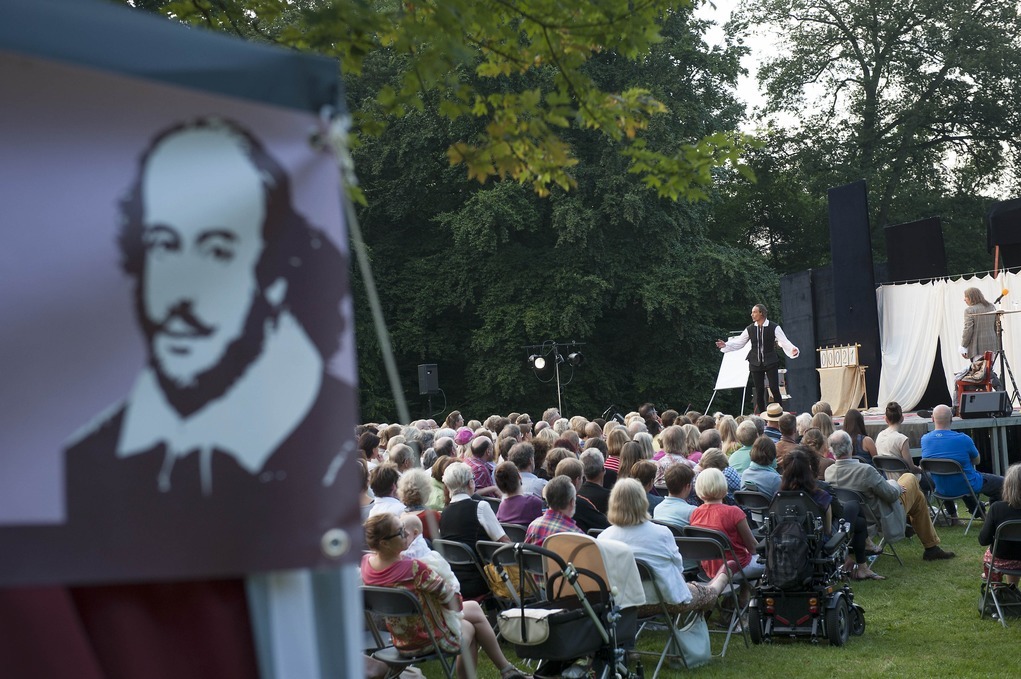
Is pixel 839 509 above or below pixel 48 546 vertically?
below

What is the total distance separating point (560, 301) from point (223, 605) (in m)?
25.1

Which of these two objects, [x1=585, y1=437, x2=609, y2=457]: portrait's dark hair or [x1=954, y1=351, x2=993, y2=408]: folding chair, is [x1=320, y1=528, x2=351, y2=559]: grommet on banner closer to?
[x1=585, y1=437, x2=609, y2=457]: portrait's dark hair

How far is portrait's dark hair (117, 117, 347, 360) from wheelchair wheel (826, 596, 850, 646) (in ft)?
17.3

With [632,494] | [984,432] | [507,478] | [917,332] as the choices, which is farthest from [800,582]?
[917,332]

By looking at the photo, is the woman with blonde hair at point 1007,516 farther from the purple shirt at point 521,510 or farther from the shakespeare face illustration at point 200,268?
the shakespeare face illustration at point 200,268

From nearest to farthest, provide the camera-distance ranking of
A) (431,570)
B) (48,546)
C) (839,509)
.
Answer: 1. (48,546)
2. (431,570)
3. (839,509)

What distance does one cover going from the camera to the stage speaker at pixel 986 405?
12.8m

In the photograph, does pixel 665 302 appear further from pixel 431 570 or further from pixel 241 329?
pixel 241 329

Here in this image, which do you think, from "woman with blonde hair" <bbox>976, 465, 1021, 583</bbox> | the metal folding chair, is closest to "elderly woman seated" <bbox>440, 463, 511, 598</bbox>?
the metal folding chair

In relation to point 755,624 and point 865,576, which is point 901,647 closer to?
point 755,624

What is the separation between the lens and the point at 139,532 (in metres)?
1.68

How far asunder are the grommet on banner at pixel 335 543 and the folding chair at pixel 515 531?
481 centimetres

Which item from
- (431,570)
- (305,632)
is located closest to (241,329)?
(305,632)

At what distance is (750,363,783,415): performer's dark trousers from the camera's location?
14969mm
